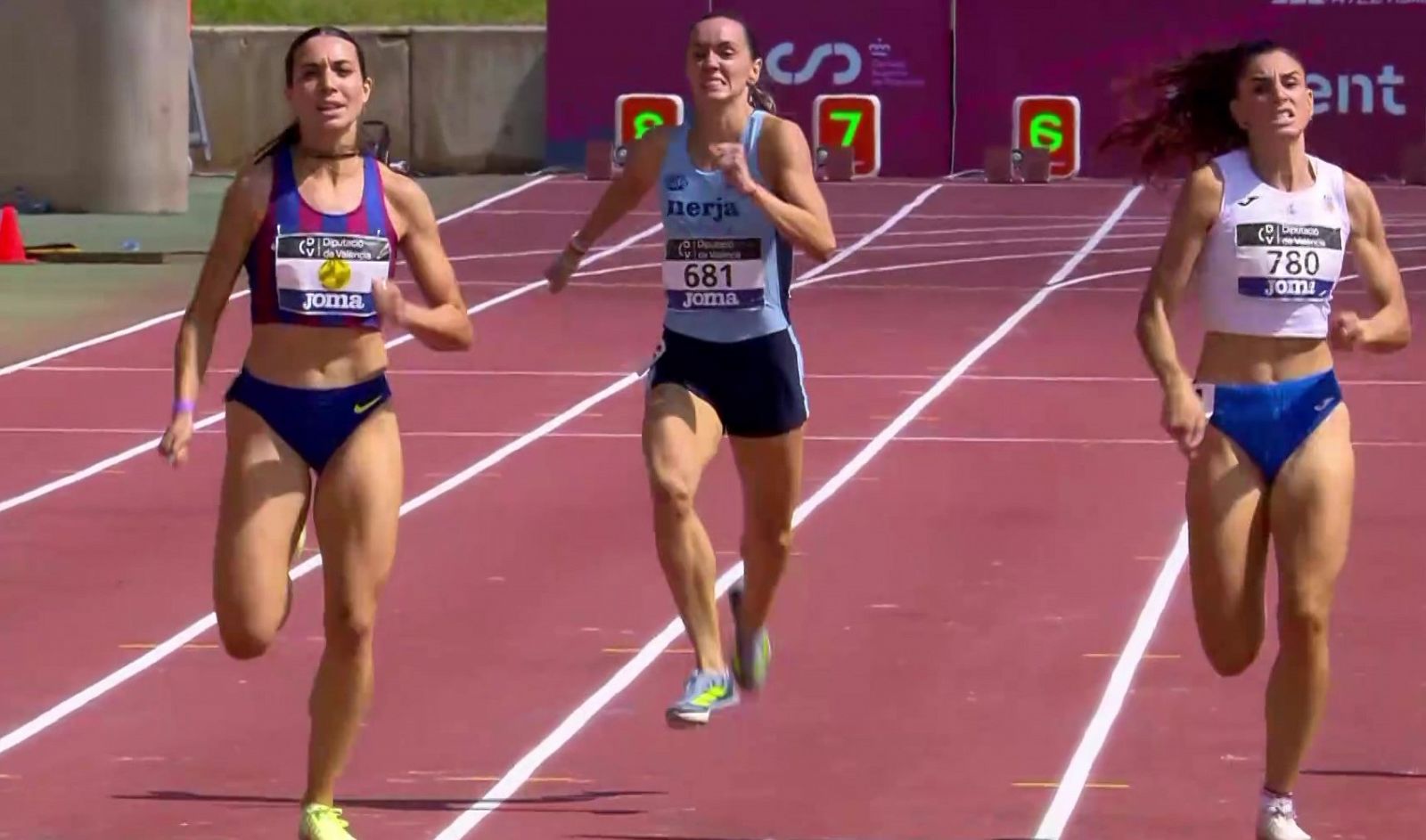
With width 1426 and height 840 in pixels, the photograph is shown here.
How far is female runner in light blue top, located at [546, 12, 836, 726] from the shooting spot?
8.84 meters

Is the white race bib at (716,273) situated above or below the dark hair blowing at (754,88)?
below

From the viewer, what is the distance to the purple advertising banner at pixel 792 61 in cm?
3538

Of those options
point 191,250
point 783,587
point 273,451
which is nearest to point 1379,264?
point 273,451

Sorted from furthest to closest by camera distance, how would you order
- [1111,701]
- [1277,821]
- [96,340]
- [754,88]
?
[96,340]
[1111,701]
[754,88]
[1277,821]

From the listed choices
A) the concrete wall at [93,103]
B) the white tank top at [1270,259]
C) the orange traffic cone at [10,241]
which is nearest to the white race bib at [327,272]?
the white tank top at [1270,259]

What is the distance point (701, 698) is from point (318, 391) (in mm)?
1659

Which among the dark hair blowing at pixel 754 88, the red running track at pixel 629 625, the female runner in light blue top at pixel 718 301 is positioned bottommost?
the red running track at pixel 629 625

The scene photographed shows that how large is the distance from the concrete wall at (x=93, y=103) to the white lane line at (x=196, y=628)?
525 inches

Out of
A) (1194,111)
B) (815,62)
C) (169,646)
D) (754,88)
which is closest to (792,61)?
(815,62)

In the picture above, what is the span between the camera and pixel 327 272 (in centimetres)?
753

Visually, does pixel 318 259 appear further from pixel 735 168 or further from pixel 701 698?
pixel 701 698

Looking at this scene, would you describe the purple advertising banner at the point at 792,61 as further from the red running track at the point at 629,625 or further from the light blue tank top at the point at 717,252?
the light blue tank top at the point at 717,252

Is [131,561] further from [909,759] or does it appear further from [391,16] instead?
[391,16]

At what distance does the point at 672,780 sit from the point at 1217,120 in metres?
2.25
